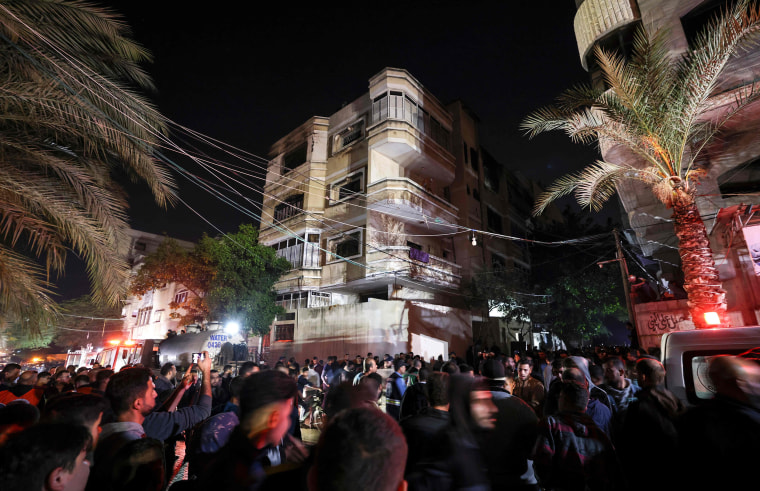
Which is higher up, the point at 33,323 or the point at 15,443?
the point at 33,323

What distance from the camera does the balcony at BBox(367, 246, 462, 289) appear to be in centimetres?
1953

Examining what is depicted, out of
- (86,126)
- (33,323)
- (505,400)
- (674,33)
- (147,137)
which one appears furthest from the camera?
(674,33)

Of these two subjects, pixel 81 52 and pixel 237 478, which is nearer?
pixel 237 478

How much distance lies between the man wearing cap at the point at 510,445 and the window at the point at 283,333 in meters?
19.8

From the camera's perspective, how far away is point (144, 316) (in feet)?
121

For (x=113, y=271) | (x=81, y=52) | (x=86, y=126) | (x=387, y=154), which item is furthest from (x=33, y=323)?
(x=387, y=154)

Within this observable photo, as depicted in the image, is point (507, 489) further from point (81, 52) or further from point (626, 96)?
point (626, 96)

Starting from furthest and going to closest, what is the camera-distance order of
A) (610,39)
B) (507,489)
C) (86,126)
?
(610,39)
(86,126)
(507,489)

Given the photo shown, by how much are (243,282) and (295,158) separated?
1148 cm

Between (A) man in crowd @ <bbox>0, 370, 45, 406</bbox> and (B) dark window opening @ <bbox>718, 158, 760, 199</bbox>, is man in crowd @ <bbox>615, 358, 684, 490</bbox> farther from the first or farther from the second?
(B) dark window opening @ <bbox>718, 158, 760, 199</bbox>

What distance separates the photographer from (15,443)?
1.49 metres

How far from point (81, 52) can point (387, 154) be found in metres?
17.4

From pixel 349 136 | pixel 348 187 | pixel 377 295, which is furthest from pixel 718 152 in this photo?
pixel 349 136

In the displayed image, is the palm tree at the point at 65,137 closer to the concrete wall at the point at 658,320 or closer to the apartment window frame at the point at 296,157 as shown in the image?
the concrete wall at the point at 658,320
